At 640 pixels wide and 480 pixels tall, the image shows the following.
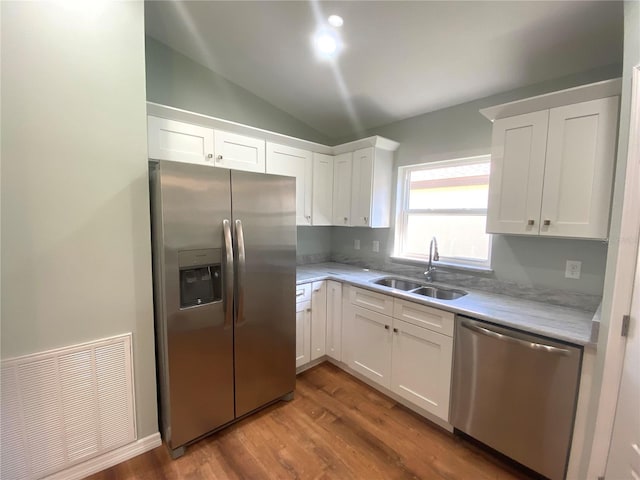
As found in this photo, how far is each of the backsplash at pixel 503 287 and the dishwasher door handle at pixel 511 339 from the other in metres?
0.65

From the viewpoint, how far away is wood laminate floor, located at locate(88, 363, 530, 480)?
1620 mm

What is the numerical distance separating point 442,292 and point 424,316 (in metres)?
0.55

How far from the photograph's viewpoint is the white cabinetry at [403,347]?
1.92 m

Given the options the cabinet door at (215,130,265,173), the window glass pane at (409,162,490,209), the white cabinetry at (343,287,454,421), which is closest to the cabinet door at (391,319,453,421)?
the white cabinetry at (343,287,454,421)

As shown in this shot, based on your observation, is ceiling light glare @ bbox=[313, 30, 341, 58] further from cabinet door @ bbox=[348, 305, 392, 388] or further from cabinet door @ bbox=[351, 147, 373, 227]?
cabinet door @ bbox=[348, 305, 392, 388]

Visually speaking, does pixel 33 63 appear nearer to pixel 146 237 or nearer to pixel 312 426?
pixel 146 237

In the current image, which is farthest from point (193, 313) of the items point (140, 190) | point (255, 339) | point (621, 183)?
point (621, 183)

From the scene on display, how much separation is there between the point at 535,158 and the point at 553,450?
1.69m

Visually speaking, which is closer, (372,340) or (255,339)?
(255,339)

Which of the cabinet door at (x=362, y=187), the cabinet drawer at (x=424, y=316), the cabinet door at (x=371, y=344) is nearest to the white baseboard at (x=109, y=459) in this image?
the cabinet door at (x=371, y=344)

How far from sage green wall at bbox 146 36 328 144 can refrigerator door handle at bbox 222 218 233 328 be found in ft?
4.74

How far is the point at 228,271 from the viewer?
1775mm

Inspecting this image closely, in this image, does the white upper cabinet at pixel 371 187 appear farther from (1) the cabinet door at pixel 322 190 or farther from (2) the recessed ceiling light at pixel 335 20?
(2) the recessed ceiling light at pixel 335 20

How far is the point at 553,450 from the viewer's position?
1.47 metres
